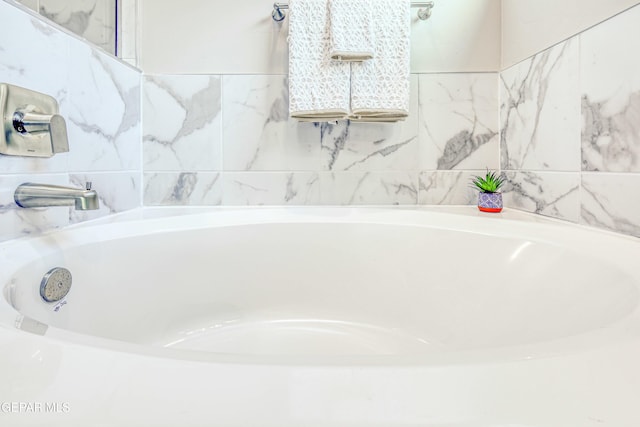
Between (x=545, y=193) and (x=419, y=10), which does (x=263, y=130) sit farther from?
(x=545, y=193)

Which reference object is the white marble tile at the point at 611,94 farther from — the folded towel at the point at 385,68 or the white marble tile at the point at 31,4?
the white marble tile at the point at 31,4

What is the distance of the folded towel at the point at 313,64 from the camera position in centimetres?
121

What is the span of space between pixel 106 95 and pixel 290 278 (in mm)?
841

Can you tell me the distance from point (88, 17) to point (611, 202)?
1.60 meters

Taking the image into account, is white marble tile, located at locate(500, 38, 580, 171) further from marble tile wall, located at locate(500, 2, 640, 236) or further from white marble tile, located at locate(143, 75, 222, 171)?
white marble tile, located at locate(143, 75, 222, 171)

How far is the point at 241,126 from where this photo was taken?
1374 mm

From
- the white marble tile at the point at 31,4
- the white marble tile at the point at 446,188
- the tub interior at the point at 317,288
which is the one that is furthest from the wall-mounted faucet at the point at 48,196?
the white marble tile at the point at 446,188

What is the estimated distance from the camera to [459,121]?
138cm

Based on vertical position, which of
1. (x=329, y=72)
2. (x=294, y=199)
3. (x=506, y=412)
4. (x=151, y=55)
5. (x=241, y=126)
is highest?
(x=151, y=55)

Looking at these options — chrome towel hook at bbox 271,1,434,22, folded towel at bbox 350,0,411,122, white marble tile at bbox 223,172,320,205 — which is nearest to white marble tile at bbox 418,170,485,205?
folded towel at bbox 350,0,411,122

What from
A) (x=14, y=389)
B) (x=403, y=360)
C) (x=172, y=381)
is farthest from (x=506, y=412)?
(x=14, y=389)

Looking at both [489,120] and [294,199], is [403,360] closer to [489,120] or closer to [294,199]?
[294,199]

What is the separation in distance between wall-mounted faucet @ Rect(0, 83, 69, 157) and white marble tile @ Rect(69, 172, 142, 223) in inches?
8.9

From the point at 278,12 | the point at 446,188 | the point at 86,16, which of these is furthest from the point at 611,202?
the point at 86,16
